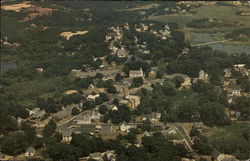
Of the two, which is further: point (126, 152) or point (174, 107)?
point (174, 107)

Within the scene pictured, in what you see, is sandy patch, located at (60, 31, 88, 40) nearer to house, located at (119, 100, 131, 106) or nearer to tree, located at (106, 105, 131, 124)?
house, located at (119, 100, 131, 106)

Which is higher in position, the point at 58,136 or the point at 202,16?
the point at 202,16

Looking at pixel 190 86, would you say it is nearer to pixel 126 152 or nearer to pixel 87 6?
pixel 126 152

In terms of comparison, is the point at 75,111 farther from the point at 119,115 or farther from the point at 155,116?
the point at 155,116

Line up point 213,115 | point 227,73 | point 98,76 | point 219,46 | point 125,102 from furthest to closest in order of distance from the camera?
point 219,46
point 98,76
point 227,73
point 125,102
point 213,115

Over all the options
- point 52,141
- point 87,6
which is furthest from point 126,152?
point 87,6

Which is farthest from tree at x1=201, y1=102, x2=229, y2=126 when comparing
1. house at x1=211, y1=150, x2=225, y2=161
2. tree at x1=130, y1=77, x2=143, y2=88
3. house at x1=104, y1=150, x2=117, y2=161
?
tree at x1=130, y1=77, x2=143, y2=88

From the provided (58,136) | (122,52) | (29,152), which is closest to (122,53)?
(122,52)
